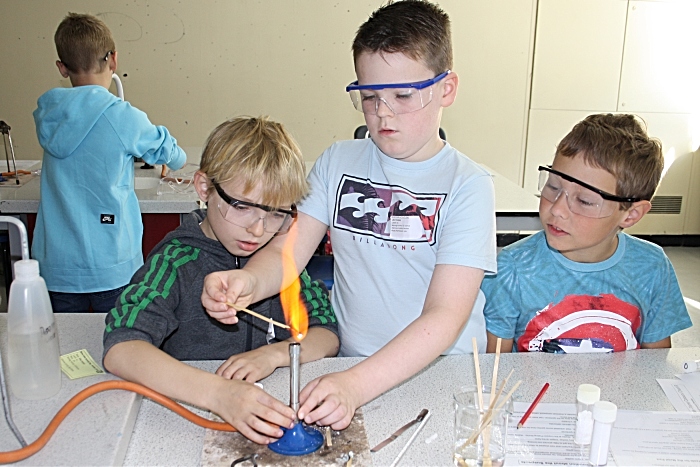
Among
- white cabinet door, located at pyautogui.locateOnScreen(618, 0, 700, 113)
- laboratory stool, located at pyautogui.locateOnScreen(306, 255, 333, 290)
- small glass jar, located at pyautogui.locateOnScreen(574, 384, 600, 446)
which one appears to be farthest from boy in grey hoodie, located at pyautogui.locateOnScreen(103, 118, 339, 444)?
white cabinet door, located at pyautogui.locateOnScreen(618, 0, 700, 113)

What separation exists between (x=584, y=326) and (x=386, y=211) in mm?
647

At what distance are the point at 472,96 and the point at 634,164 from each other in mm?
4503

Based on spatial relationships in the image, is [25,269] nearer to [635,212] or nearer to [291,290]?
[291,290]

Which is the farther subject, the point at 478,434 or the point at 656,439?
the point at 656,439

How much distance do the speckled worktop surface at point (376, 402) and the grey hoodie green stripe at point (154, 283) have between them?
14 centimetres

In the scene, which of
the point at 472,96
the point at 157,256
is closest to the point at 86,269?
the point at 157,256

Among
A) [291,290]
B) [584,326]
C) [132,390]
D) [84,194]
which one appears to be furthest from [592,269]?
[84,194]

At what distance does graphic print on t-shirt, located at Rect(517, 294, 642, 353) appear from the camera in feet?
5.83

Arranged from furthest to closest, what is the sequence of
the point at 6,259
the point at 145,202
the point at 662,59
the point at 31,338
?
the point at 662,59 < the point at 6,259 < the point at 145,202 < the point at 31,338

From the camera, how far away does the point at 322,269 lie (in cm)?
305

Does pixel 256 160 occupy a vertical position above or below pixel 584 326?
above

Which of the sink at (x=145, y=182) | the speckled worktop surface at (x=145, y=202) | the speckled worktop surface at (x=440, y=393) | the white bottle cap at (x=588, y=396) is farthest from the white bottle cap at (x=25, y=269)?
the sink at (x=145, y=182)

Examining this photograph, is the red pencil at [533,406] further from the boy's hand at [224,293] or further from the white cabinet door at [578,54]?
the white cabinet door at [578,54]

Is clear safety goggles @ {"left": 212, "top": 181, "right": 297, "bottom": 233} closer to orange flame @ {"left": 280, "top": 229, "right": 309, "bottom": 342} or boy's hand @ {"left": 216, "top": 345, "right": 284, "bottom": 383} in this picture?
orange flame @ {"left": 280, "top": 229, "right": 309, "bottom": 342}
